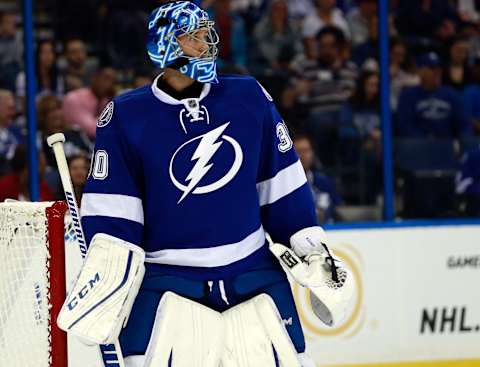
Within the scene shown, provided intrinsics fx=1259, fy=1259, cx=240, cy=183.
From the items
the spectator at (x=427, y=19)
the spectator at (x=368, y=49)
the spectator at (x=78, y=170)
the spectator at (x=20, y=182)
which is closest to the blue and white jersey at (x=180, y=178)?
the spectator at (x=78, y=170)

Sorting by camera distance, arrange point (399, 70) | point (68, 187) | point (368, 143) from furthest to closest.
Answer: point (399, 70), point (368, 143), point (68, 187)

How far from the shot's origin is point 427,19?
7809mm

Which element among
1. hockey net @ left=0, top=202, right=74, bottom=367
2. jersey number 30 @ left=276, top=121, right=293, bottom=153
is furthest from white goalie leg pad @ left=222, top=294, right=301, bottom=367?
hockey net @ left=0, top=202, right=74, bottom=367

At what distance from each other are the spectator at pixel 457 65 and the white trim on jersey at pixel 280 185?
402cm

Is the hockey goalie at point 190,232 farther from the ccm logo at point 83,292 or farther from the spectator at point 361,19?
the spectator at point 361,19

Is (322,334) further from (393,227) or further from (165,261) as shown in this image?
(165,261)

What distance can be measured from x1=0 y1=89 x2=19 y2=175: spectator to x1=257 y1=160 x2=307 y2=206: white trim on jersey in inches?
114

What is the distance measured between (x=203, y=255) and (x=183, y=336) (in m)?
0.22

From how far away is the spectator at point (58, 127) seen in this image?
244 inches

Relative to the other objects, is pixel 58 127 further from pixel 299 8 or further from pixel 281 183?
pixel 281 183

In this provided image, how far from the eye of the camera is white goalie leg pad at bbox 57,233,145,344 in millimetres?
3018

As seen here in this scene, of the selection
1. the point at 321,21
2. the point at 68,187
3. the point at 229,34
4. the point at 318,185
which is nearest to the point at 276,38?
the point at 229,34

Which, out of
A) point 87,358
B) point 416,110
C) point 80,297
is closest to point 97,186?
point 80,297

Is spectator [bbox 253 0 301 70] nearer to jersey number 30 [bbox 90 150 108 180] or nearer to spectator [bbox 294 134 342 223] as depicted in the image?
spectator [bbox 294 134 342 223]
